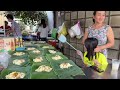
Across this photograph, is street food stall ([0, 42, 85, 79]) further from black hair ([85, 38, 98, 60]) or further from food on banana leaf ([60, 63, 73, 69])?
black hair ([85, 38, 98, 60])

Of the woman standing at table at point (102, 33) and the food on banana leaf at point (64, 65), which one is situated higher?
the woman standing at table at point (102, 33)

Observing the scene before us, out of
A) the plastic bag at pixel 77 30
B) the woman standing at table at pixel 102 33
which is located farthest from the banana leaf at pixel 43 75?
the plastic bag at pixel 77 30

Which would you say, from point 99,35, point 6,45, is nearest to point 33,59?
point 6,45

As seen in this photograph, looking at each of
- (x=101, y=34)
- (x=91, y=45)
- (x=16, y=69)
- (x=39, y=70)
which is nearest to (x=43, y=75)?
(x=39, y=70)

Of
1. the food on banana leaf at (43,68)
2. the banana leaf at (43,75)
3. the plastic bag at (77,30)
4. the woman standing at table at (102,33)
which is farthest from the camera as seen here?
the plastic bag at (77,30)

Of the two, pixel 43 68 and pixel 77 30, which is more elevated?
pixel 77 30

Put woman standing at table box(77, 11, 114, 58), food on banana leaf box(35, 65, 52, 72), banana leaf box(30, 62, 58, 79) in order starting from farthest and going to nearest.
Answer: woman standing at table box(77, 11, 114, 58) < food on banana leaf box(35, 65, 52, 72) < banana leaf box(30, 62, 58, 79)

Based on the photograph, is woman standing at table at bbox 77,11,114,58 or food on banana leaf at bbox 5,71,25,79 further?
woman standing at table at bbox 77,11,114,58

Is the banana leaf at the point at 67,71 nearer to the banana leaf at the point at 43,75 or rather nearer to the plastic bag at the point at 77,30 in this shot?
the banana leaf at the point at 43,75

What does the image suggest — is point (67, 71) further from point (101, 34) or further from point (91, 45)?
point (101, 34)

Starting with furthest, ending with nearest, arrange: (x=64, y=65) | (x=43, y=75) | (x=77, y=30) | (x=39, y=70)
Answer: (x=77, y=30), (x=64, y=65), (x=39, y=70), (x=43, y=75)

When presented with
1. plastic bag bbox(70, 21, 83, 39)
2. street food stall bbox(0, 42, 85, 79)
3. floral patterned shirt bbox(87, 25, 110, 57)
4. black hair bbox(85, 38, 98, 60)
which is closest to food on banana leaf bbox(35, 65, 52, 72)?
street food stall bbox(0, 42, 85, 79)

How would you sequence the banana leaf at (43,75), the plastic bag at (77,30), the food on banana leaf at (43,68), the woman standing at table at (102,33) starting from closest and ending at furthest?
1. the banana leaf at (43,75)
2. the food on banana leaf at (43,68)
3. the woman standing at table at (102,33)
4. the plastic bag at (77,30)

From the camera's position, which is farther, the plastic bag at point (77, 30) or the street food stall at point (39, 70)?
the plastic bag at point (77, 30)
